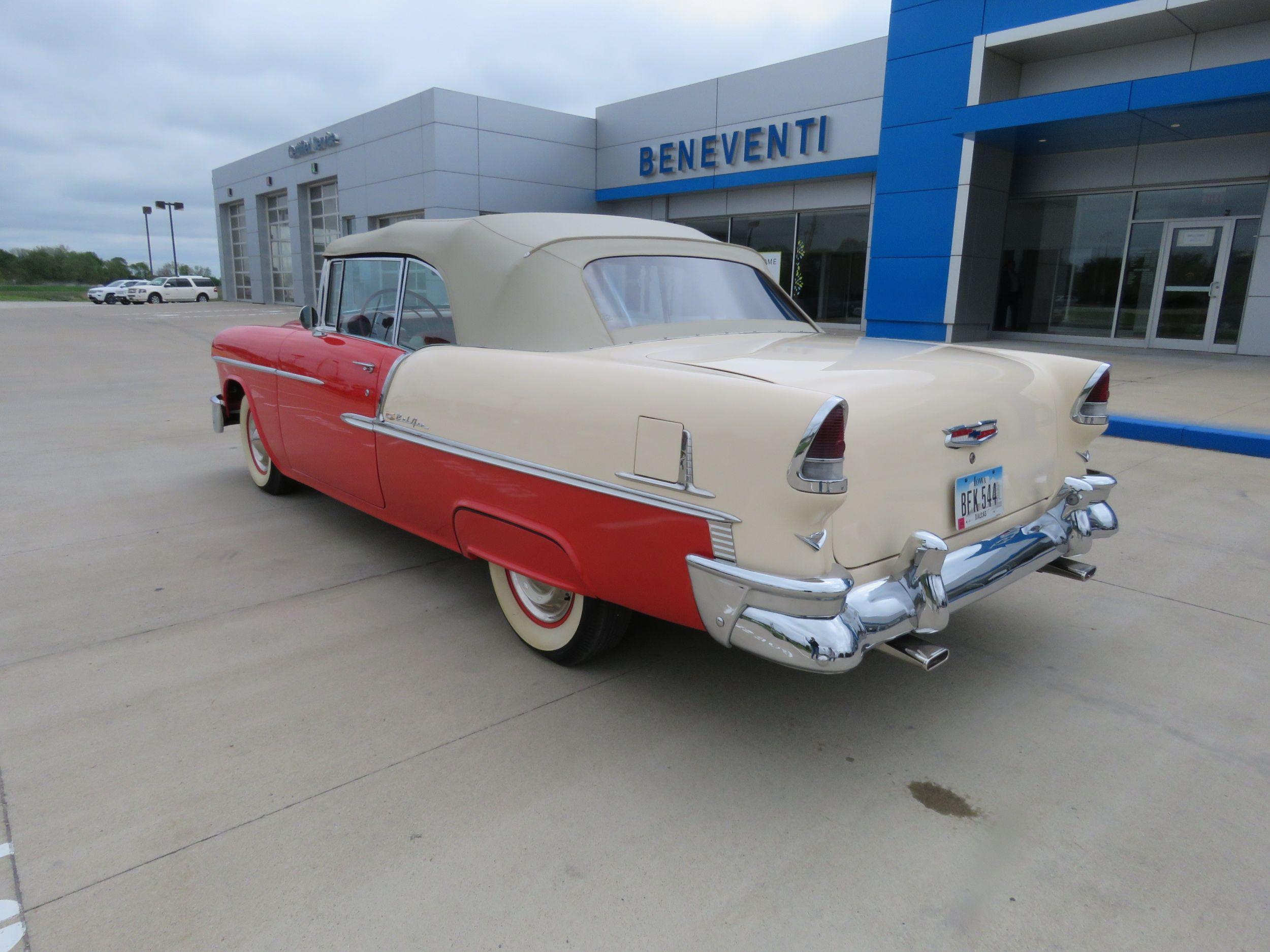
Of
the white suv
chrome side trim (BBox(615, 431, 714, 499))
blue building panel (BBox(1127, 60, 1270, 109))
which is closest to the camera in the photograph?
chrome side trim (BBox(615, 431, 714, 499))

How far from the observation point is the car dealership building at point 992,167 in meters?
11.8

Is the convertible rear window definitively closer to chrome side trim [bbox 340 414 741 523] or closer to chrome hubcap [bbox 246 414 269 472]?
chrome side trim [bbox 340 414 741 523]

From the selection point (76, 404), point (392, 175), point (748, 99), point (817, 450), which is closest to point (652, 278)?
point (817, 450)

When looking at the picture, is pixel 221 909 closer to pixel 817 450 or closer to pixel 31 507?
pixel 817 450

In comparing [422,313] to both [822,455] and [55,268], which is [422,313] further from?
[55,268]

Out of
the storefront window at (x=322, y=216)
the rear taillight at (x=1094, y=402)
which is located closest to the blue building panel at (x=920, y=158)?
the rear taillight at (x=1094, y=402)

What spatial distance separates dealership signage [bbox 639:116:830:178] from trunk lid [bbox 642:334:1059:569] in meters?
16.3

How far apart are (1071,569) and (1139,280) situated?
530 inches

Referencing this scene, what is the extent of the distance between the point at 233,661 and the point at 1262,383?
11108 millimetres

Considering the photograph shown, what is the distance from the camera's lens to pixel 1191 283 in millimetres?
13258

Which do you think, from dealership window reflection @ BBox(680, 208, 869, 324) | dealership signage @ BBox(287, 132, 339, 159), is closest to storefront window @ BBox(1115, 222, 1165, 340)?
dealership window reflection @ BBox(680, 208, 869, 324)

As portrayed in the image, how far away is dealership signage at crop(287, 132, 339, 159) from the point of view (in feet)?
85.9

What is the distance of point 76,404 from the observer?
350 inches

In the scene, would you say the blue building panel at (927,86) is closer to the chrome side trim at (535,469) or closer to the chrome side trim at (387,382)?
the chrome side trim at (387,382)
